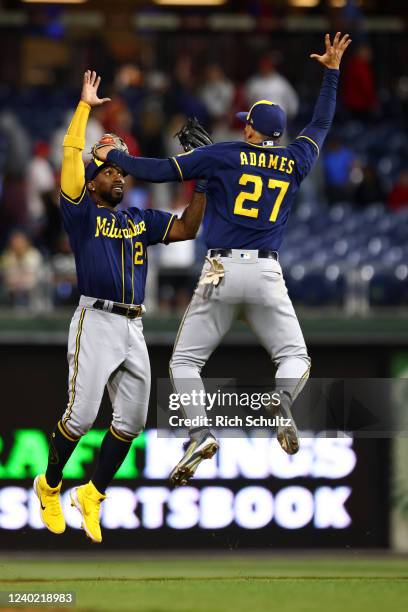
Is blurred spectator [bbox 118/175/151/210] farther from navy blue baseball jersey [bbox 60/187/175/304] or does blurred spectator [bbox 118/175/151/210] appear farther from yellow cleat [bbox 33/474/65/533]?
yellow cleat [bbox 33/474/65/533]

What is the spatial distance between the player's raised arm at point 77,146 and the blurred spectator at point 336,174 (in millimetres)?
7399

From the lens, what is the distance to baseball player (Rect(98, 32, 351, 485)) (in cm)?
773

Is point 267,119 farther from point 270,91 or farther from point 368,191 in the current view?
point 270,91

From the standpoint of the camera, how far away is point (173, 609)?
8000mm

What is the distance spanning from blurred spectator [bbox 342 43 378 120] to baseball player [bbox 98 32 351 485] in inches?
355

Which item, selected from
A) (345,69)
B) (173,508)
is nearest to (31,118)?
(345,69)

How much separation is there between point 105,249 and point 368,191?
749cm

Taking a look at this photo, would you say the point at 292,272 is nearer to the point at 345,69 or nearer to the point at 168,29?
the point at 345,69

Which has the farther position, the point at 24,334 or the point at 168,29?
the point at 168,29

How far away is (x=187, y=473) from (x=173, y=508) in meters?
3.33

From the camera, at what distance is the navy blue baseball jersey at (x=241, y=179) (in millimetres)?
7676

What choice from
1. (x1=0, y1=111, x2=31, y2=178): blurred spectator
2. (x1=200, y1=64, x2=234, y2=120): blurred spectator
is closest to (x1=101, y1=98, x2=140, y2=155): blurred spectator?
(x1=0, y1=111, x2=31, y2=178): blurred spectator

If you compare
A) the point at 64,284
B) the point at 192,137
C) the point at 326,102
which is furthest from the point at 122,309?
the point at 64,284

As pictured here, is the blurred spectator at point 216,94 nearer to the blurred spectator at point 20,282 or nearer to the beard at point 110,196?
the blurred spectator at point 20,282
